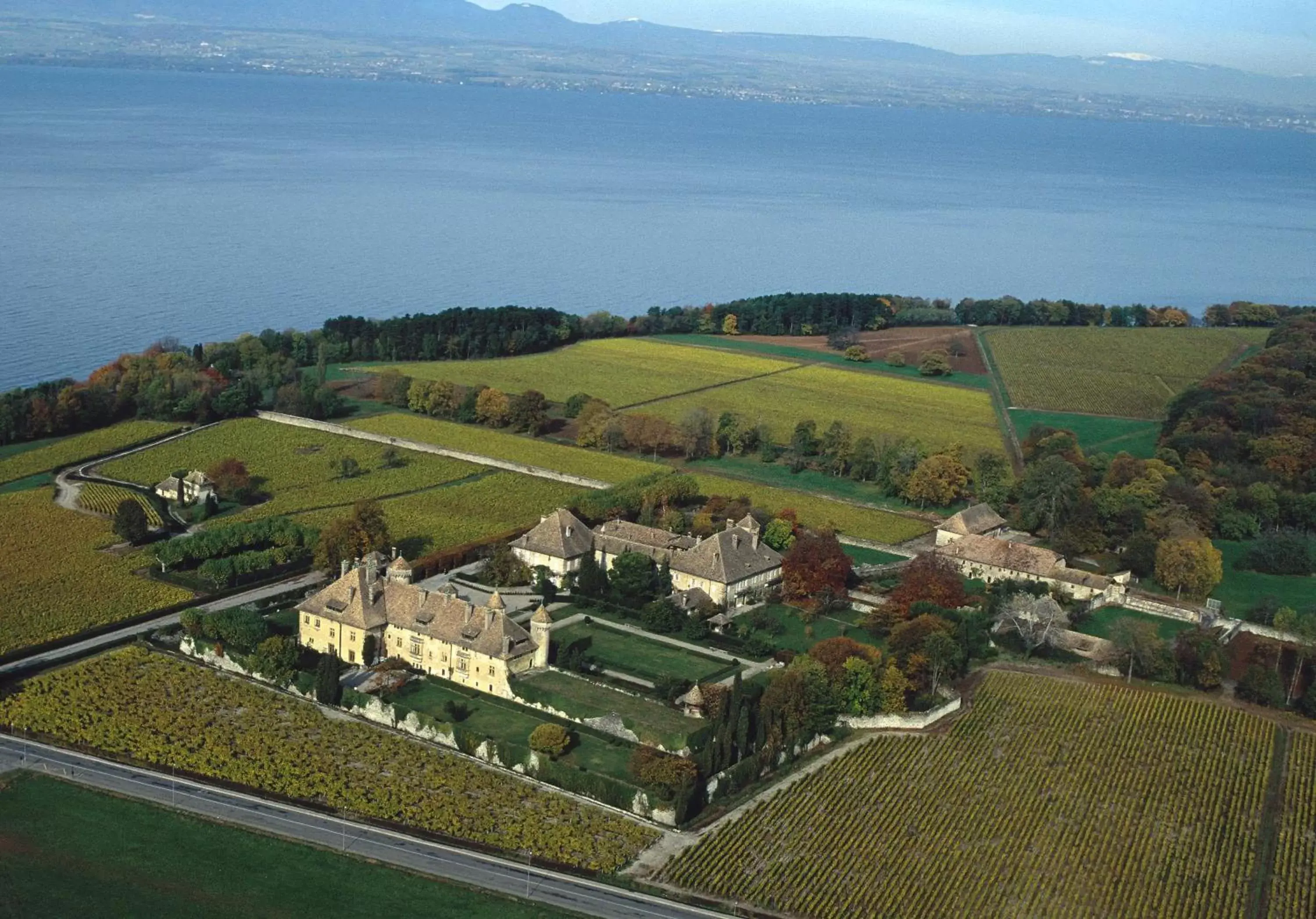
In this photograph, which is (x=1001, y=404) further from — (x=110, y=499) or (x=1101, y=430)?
(x=110, y=499)

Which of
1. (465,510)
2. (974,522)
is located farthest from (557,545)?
(974,522)

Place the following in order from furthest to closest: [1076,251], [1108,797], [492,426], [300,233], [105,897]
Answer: [1076,251], [300,233], [492,426], [1108,797], [105,897]

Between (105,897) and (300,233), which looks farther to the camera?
(300,233)

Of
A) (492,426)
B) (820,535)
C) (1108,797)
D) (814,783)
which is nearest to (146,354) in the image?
(492,426)

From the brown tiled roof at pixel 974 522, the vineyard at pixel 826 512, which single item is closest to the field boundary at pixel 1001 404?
the brown tiled roof at pixel 974 522

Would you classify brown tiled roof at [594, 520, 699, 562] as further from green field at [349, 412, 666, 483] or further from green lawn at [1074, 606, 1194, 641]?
green lawn at [1074, 606, 1194, 641]

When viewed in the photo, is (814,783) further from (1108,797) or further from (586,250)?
(586,250)
